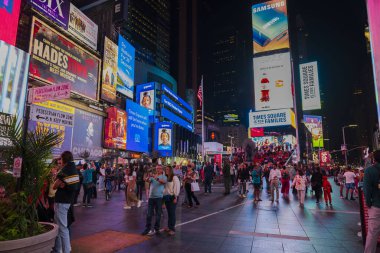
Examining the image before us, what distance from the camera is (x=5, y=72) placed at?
51.8ft

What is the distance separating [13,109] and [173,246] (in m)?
14.7

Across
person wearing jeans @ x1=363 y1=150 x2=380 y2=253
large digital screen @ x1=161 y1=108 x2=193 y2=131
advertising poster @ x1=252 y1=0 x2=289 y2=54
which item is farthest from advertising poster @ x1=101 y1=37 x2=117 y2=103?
large digital screen @ x1=161 y1=108 x2=193 y2=131

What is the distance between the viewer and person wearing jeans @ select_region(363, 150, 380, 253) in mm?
4527

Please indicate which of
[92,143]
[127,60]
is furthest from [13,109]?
[127,60]

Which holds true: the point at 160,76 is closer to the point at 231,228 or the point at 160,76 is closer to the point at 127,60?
the point at 127,60

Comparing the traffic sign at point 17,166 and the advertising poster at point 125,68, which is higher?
the advertising poster at point 125,68

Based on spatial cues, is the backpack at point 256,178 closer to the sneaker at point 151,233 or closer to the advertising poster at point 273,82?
the sneaker at point 151,233

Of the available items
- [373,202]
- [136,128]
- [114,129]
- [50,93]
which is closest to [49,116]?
[50,93]

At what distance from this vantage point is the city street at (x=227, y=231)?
596cm

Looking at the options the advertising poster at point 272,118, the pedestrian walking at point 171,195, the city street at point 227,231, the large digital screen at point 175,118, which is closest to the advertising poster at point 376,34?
the city street at point 227,231

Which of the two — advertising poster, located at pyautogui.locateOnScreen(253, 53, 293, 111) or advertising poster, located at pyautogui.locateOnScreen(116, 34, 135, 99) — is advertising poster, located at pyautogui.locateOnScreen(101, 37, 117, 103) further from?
advertising poster, located at pyautogui.locateOnScreen(253, 53, 293, 111)

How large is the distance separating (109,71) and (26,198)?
25.9 meters

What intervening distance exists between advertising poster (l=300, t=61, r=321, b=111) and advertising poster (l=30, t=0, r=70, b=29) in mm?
32549

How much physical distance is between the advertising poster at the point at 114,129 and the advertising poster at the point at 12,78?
1161cm
